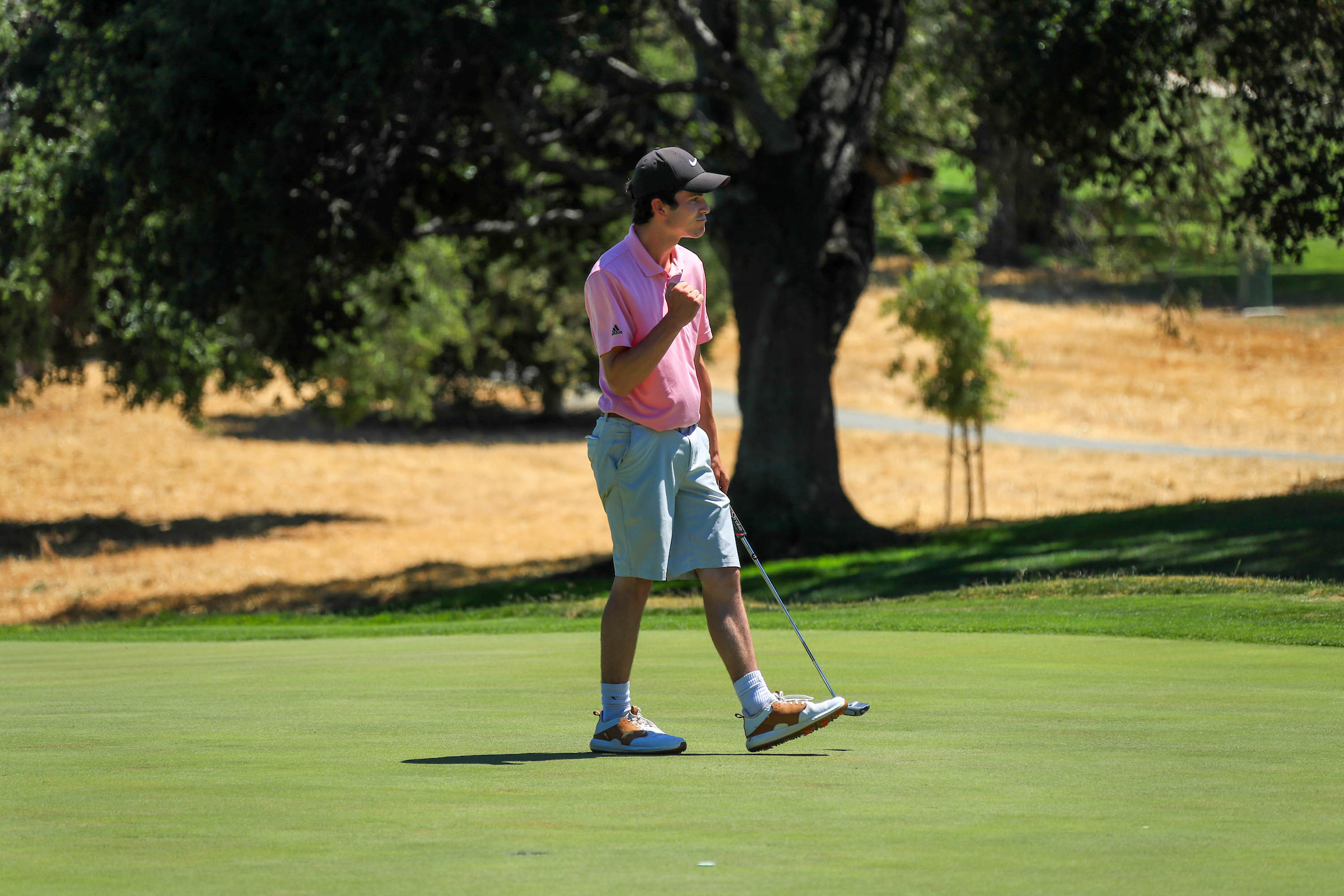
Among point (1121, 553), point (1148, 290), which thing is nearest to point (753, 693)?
point (1121, 553)

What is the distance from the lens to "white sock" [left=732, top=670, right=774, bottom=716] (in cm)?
550

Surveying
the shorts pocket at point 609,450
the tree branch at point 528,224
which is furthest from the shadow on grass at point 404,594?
the shorts pocket at point 609,450

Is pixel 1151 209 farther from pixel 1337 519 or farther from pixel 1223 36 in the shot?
pixel 1337 519

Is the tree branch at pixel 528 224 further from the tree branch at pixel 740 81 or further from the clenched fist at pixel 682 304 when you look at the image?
the clenched fist at pixel 682 304

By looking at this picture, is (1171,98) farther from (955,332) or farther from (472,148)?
(472,148)

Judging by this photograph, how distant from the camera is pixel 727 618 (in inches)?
228

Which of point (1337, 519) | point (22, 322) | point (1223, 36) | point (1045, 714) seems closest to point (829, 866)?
point (1045, 714)

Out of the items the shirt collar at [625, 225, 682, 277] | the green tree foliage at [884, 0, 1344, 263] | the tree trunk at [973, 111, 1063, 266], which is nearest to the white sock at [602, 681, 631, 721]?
the shirt collar at [625, 225, 682, 277]

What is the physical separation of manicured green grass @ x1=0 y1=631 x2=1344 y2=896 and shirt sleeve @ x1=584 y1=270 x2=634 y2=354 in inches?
58.7

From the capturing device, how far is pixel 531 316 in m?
41.0

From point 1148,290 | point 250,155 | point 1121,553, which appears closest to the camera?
point 1121,553

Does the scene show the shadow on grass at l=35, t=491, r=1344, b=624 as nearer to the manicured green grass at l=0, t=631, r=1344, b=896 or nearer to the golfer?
the manicured green grass at l=0, t=631, r=1344, b=896

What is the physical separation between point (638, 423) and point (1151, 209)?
18427 mm

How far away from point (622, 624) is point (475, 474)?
3406 centimetres
